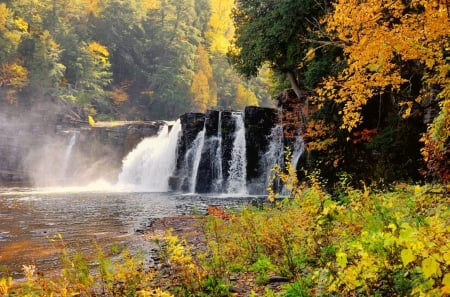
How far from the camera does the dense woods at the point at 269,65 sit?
25.7 feet

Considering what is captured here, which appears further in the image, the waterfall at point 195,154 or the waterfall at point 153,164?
the waterfall at point 153,164

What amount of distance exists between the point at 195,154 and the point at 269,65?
9544 mm

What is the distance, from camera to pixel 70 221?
49.3ft

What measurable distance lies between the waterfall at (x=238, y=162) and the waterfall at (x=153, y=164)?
20.0 ft

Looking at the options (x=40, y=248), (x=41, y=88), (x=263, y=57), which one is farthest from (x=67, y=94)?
(x=40, y=248)

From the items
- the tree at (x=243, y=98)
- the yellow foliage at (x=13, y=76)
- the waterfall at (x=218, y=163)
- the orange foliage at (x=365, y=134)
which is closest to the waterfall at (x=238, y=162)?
the waterfall at (x=218, y=163)

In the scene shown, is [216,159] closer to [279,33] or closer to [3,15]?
[279,33]

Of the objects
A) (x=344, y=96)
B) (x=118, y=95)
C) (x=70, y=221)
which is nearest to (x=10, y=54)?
(x=118, y=95)

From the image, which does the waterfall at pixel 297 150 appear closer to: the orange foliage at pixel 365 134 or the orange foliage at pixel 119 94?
the orange foliage at pixel 365 134

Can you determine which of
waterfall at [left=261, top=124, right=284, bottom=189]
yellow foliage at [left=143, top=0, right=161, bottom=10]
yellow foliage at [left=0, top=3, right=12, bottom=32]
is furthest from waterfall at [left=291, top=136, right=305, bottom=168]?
yellow foliage at [left=143, top=0, right=161, bottom=10]

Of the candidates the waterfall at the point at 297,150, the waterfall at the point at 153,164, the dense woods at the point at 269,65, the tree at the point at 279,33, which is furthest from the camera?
the waterfall at the point at 153,164

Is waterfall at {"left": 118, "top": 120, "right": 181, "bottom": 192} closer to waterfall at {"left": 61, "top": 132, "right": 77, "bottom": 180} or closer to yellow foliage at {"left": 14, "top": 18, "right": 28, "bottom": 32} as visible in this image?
waterfall at {"left": 61, "top": 132, "right": 77, "bottom": 180}

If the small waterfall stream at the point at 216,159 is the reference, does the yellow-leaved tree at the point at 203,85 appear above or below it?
above

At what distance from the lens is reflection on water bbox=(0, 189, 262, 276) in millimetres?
10578
